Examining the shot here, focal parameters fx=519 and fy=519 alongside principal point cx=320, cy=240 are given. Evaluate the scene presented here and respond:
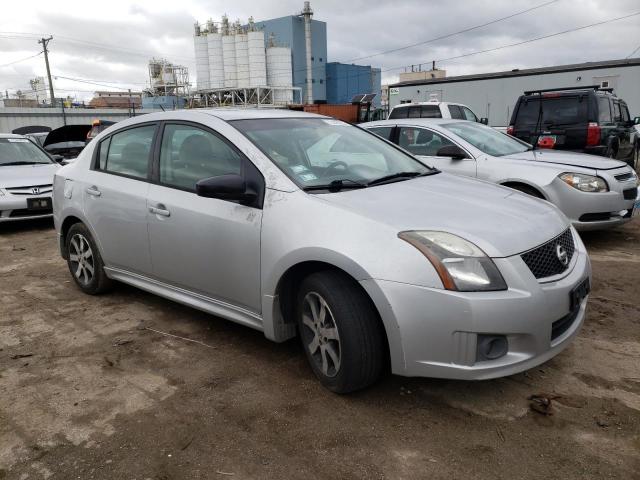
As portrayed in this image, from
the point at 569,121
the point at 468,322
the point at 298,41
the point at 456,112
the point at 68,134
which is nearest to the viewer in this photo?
the point at 468,322

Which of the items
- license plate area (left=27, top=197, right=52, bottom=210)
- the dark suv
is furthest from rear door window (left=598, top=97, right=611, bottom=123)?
license plate area (left=27, top=197, right=52, bottom=210)

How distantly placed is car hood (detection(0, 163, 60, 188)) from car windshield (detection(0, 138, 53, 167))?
0.99ft

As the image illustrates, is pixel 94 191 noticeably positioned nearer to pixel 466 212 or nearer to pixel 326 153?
pixel 326 153

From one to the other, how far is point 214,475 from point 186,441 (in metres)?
0.31

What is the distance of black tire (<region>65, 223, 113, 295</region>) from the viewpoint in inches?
175

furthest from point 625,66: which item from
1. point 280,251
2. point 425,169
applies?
point 280,251

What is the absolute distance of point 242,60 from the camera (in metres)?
47.0

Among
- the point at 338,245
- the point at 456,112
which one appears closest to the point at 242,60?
the point at 456,112

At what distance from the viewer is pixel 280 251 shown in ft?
9.50

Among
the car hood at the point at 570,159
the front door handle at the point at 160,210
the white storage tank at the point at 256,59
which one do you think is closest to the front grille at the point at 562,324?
the front door handle at the point at 160,210

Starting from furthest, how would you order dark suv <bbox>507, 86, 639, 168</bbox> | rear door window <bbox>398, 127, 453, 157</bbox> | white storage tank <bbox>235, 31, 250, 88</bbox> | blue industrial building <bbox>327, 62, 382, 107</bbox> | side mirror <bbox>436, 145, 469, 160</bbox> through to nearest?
blue industrial building <bbox>327, 62, 382, 107</bbox>, white storage tank <bbox>235, 31, 250, 88</bbox>, dark suv <bbox>507, 86, 639, 168</bbox>, rear door window <bbox>398, 127, 453, 157</bbox>, side mirror <bbox>436, 145, 469, 160</bbox>

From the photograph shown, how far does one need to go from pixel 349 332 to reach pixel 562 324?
1116 millimetres

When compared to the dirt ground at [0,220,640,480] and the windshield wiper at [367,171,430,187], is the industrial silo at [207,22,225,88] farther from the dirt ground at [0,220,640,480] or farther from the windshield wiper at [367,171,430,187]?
the windshield wiper at [367,171,430,187]

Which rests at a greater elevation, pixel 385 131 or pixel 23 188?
pixel 385 131
